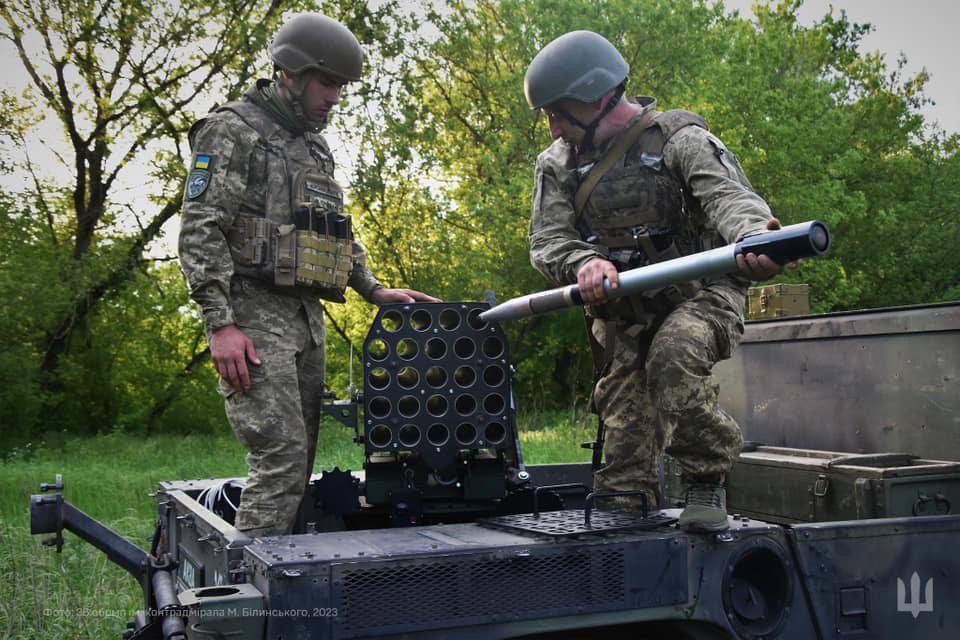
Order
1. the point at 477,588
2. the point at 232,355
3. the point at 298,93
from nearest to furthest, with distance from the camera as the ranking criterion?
the point at 477,588, the point at 232,355, the point at 298,93

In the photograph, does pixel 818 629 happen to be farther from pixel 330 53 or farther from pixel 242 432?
pixel 330 53

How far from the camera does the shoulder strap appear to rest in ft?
12.6

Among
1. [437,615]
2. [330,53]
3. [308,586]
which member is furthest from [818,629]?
[330,53]

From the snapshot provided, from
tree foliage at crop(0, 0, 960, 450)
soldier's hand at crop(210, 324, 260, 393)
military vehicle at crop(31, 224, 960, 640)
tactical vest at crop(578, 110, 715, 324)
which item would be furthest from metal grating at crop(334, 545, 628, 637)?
tree foliage at crop(0, 0, 960, 450)

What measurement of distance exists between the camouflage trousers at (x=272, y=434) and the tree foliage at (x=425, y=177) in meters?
12.8

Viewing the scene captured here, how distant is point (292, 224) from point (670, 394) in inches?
62.7

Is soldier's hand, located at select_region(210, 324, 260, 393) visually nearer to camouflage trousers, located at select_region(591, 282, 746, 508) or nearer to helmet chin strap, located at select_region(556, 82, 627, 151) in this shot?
camouflage trousers, located at select_region(591, 282, 746, 508)

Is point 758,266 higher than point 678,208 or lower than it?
lower

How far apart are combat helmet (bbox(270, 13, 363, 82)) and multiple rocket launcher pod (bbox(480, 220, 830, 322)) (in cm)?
131

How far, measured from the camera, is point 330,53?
406cm

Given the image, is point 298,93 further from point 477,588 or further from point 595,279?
point 477,588

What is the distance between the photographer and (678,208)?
150 inches

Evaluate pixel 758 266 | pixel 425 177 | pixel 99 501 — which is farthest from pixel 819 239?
pixel 425 177

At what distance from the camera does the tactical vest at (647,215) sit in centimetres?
375
